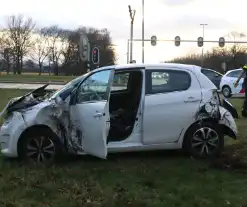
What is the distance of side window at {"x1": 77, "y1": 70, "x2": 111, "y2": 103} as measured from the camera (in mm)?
6684

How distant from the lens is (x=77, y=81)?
6.96m

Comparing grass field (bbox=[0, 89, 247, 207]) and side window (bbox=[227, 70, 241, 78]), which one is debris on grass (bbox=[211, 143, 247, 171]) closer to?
grass field (bbox=[0, 89, 247, 207])

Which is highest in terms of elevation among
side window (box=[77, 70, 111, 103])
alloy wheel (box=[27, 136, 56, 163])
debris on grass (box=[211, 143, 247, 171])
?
side window (box=[77, 70, 111, 103])

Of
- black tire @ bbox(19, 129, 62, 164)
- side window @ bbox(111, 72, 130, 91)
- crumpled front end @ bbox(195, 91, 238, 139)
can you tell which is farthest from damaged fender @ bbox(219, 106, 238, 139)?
black tire @ bbox(19, 129, 62, 164)

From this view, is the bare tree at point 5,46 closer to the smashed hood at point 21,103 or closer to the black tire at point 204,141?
the smashed hood at point 21,103

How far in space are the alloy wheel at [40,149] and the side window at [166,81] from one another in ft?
5.50

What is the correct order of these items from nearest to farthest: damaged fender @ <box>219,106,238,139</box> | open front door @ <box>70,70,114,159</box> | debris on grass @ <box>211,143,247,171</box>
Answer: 1. open front door @ <box>70,70,114,159</box>
2. debris on grass @ <box>211,143,247,171</box>
3. damaged fender @ <box>219,106,238,139</box>

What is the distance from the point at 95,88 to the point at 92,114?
0.52 meters

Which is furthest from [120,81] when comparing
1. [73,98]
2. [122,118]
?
[73,98]

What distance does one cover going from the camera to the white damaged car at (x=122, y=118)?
259 inches

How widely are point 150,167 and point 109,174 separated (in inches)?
28.2

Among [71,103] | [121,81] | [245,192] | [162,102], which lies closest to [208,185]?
[245,192]

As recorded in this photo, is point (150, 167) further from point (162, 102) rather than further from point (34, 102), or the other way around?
point (34, 102)

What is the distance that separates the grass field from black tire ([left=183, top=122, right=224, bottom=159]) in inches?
7.7
